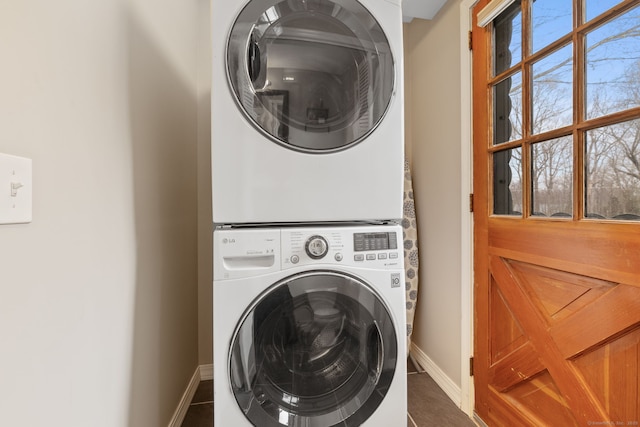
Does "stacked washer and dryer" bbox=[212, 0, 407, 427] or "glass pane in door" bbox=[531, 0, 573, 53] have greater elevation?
"glass pane in door" bbox=[531, 0, 573, 53]

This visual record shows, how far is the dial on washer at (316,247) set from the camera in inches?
39.5

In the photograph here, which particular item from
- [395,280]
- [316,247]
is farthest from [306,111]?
[395,280]

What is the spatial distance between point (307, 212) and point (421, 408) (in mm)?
1277

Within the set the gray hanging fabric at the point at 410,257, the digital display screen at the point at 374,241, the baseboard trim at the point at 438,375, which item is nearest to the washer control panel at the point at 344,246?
the digital display screen at the point at 374,241

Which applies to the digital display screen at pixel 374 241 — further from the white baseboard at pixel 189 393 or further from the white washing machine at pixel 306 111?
the white baseboard at pixel 189 393

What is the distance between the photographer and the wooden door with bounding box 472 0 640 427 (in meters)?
0.88

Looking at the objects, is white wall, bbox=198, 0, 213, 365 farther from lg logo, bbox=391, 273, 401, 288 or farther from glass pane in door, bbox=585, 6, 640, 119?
glass pane in door, bbox=585, 6, 640, 119

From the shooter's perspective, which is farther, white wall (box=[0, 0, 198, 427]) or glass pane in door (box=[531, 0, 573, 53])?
glass pane in door (box=[531, 0, 573, 53])

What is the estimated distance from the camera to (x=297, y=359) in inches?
40.1

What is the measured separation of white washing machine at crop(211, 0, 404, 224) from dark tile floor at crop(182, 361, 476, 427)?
3.66 ft

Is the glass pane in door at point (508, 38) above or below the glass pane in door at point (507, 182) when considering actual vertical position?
above

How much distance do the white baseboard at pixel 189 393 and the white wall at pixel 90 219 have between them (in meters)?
0.07

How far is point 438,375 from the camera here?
5.73 ft

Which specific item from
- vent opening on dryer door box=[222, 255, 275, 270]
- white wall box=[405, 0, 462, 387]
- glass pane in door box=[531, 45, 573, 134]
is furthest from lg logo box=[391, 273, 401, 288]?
glass pane in door box=[531, 45, 573, 134]
